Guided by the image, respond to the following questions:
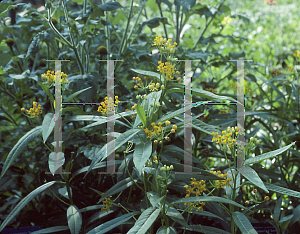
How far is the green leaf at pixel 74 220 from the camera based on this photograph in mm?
947

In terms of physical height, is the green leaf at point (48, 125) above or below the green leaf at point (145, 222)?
above

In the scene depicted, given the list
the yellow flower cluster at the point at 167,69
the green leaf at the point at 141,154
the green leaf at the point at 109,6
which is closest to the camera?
the green leaf at the point at 141,154

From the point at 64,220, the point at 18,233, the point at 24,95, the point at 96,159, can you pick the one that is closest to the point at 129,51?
the point at 24,95

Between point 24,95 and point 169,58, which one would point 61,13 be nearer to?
point 24,95

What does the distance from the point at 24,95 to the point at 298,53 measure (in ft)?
4.66

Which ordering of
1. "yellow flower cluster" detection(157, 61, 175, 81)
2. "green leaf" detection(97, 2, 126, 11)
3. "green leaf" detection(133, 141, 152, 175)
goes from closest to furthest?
1. "green leaf" detection(133, 141, 152, 175)
2. "yellow flower cluster" detection(157, 61, 175, 81)
3. "green leaf" detection(97, 2, 126, 11)

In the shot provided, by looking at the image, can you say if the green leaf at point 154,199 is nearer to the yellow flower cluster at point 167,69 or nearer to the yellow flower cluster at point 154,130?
the yellow flower cluster at point 154,130

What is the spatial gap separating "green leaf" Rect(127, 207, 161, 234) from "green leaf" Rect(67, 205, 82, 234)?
10.3 inches

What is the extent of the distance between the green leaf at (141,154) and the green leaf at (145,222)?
6.2 inches

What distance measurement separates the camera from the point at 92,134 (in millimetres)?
1209

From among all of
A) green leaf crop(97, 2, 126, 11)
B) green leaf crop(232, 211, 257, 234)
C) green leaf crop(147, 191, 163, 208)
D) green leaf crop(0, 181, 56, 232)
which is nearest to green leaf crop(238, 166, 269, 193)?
green leaf crop(232, 211, 257, 234)

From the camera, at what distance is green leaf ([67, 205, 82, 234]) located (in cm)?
95

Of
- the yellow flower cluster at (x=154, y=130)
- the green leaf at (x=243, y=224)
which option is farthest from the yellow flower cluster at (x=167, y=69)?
the green leaf at (x=243, y=224)

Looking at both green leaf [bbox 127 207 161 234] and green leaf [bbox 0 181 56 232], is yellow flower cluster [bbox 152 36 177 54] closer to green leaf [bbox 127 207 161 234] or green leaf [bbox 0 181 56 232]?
green leaf [bbox 127 207 161 234]
